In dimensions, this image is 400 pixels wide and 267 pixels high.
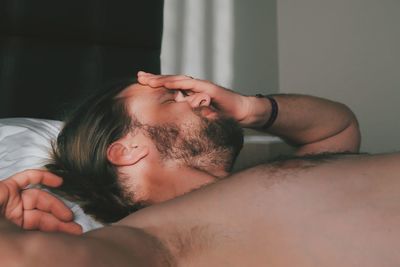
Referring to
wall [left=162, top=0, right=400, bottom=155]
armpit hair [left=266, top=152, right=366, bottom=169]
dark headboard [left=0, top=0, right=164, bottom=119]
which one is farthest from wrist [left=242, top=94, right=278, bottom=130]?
wall [left=162, top=0, right=400, bottom=155]

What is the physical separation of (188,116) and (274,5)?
3.75ft

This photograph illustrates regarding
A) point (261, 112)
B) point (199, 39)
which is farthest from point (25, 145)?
point (199, 39)

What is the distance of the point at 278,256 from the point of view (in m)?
0.61

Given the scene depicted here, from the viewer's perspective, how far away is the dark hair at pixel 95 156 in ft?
3.35

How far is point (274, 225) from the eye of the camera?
2.12 feet

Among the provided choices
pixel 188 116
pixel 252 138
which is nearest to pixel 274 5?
pixel 252 138

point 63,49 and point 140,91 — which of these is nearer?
point 140,91

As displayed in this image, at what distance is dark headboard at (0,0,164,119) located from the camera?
57.9 inches

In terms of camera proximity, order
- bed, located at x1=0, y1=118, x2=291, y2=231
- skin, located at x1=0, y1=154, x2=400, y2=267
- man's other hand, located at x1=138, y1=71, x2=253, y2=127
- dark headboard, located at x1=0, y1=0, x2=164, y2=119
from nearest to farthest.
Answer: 1. skin, located at x1=0, y1=154, x2=400, y2=267
2. bed, located at x1=0, y1=118, x2=291, y2=231
3. man's other hand, located at x1=138, y1=71, x2=253, y2=127
4. dark headboard, located at x1=0, y1=0, x2=164, y2=119

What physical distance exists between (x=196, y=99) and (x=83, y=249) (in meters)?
0.64

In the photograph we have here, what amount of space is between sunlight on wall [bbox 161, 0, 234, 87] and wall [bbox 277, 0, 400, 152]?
0.86 ft

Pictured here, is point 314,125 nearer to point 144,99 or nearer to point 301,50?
point 144,99

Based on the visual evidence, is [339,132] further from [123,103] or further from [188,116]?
[123,103]

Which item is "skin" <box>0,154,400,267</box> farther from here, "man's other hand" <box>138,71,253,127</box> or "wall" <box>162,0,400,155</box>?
"wall" <box>162,0,400,155</box>
